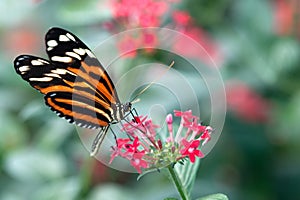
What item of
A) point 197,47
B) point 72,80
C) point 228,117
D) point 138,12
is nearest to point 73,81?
point 72,80

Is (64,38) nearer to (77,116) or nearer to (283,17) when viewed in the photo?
(77,116)

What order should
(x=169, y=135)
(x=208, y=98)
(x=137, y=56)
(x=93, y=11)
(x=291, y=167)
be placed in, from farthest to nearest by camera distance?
1. (x=291, y=167)
2. (x=208, y=98)
3. (x=93, y=11)
4. (x=137, y=56)
5. (x=169, y=135)

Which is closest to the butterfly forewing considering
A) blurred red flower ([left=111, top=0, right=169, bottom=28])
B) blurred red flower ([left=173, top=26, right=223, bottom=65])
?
blurred red flower ([left=111, top=0, right=169, bottom=28])

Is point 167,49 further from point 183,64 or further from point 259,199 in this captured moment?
point 259,199

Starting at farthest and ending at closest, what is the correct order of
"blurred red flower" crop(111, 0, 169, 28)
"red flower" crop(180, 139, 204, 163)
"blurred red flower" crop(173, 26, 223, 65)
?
"blurred red flower" crop(173, 26, 223, 65) < "blurred red flower" crop(111, 0, 169, 28) < "red flower" crop(180, 139, 204, 163)

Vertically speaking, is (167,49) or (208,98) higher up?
(208,98)

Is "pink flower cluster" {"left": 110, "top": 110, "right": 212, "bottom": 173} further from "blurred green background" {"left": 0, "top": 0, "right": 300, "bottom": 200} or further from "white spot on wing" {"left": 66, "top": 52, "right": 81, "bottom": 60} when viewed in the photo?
"blurred green background" {"left": 0, "top": 0, "right": 300, "bottom": 200}

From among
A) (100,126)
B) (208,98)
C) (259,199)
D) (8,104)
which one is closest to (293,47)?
(208,98)

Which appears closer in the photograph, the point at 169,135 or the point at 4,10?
the point at 169,135
